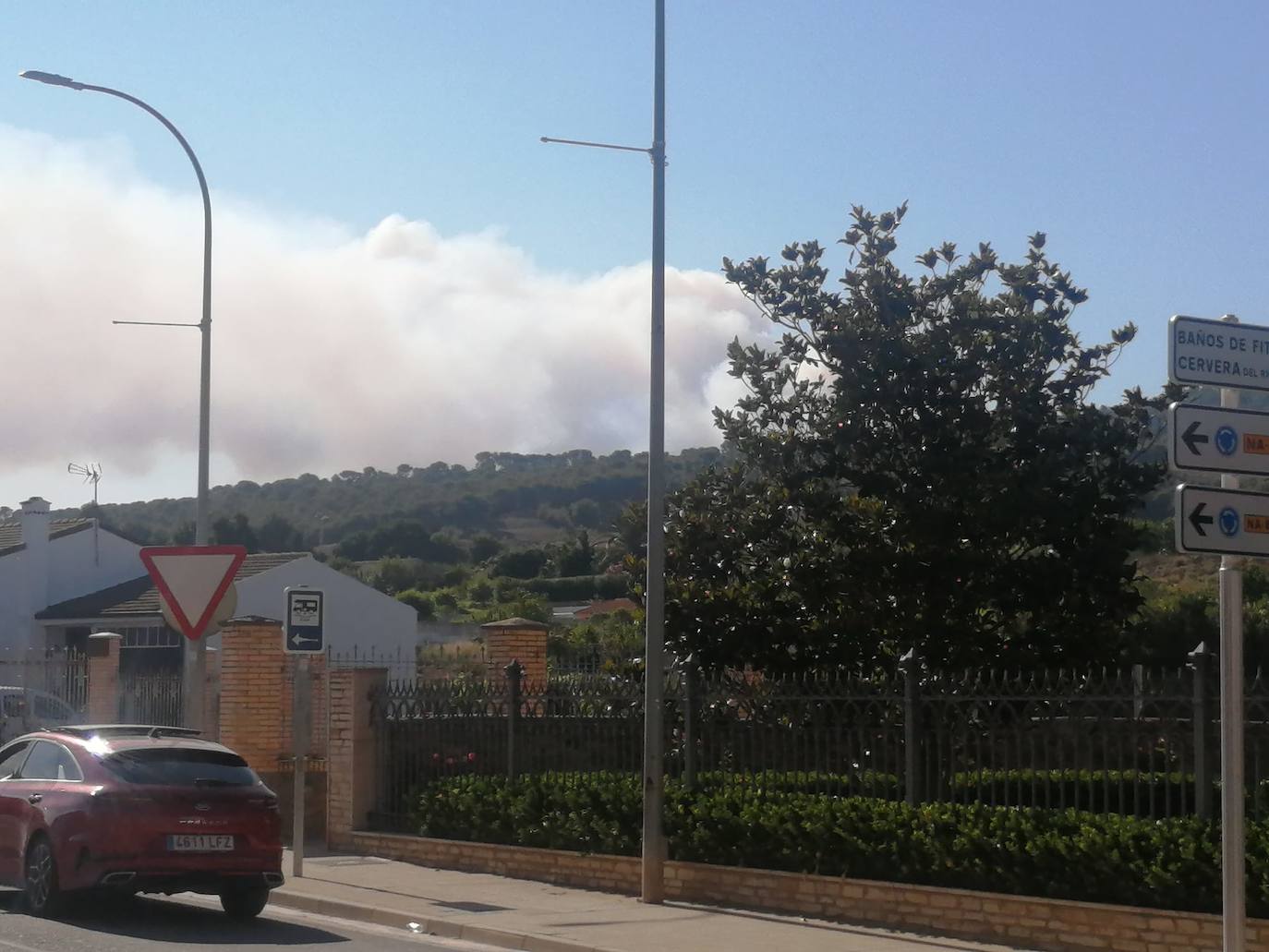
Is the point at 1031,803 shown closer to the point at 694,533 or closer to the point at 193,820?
the point at 193,820

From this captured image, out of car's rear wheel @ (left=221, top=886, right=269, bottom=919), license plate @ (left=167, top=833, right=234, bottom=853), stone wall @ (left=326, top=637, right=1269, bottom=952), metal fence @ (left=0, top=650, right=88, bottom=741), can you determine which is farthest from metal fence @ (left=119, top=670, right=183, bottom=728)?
license plate @ (left=167, top=833, right=234, bottom=853)

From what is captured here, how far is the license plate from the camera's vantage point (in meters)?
12.9

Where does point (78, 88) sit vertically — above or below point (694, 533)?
above

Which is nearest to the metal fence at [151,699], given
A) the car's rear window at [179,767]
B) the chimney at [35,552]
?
the car's rear window at [179,767]

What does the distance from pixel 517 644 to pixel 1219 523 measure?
15.0m

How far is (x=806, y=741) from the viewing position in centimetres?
1397

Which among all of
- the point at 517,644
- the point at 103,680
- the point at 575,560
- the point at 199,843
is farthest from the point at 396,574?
the point at 199,843

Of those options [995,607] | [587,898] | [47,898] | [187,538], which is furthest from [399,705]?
[187,538]

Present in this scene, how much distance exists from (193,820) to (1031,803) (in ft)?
21.0

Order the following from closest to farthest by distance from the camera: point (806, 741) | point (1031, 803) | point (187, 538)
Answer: point (1031, 803), point (806, 741), point (187, 538)

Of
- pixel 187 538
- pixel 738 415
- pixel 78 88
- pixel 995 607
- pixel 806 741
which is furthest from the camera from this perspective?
pixel 187 538

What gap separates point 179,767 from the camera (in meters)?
13.4

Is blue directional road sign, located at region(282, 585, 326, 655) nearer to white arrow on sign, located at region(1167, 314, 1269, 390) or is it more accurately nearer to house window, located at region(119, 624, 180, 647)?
white arrow on sign, located at region(1167, 314, 1269, 390)

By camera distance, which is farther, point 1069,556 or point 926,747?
point 1069,556
